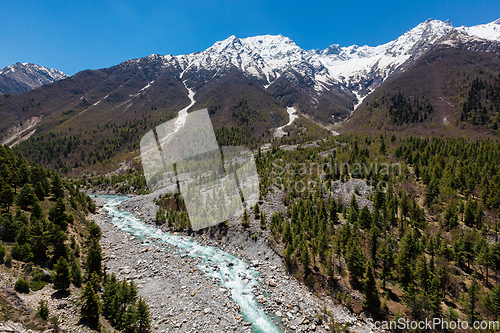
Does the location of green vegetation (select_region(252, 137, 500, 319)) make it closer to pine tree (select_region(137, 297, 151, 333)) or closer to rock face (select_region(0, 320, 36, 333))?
pine tree (select_region(137, 297, 151, 333))

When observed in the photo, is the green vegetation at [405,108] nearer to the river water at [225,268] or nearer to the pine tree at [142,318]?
the river water at [225,268]

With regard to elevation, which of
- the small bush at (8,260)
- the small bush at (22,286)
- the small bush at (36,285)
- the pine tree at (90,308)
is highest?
the small bush at (8,260)

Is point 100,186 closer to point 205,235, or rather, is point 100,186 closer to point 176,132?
point 176,132

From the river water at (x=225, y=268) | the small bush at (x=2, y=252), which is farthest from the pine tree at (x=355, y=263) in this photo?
the small bush at (x=2, y=252)

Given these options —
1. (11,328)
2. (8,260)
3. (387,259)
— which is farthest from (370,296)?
(8,260)

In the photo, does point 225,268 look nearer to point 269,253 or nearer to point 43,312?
point 269,253

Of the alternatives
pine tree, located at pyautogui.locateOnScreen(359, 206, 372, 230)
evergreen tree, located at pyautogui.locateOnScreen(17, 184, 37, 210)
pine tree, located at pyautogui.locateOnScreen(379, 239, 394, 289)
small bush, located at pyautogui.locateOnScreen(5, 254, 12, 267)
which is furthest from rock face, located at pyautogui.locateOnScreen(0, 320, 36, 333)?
pine tree, located at pyautogui.locateOnScreen(359, 206, 372, 230)

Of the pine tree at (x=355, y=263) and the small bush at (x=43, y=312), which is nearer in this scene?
the small bush at (x=43, y=312)
